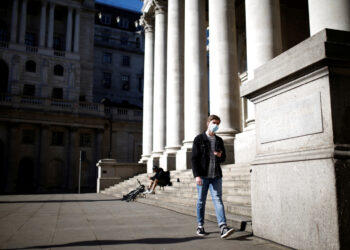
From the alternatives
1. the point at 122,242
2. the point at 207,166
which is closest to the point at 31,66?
the point at 207,166

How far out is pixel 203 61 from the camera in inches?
750

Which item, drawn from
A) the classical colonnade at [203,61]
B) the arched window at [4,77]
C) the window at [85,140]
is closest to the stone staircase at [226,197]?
the classical colonnade at [203,61]

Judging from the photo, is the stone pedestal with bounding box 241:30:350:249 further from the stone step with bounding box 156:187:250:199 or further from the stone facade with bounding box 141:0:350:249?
the stone step with bounding box 156:187:250:199

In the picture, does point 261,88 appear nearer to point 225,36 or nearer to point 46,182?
point 225,36

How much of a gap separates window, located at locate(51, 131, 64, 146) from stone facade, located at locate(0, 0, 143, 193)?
0.12m

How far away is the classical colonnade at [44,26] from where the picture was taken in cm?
4391

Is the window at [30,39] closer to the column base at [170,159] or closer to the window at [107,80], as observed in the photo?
the window at [107,80]

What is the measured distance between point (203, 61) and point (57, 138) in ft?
92.0

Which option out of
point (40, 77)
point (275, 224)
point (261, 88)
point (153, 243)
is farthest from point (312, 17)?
point (40, 77)

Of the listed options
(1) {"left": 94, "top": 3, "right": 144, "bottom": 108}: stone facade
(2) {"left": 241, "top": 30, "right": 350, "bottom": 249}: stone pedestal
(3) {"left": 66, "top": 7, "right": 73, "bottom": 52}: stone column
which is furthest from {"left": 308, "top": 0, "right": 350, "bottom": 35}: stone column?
(1) {"left": 94, "top": 3, "right": 144, "bottom": 108}: stone facade

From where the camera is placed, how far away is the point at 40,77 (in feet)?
147

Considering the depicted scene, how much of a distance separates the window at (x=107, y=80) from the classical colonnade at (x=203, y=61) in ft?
98.2

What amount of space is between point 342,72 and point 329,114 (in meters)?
0.64

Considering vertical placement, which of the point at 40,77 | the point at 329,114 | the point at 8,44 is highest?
the point at 8,44
